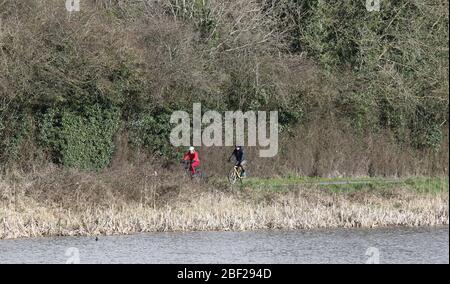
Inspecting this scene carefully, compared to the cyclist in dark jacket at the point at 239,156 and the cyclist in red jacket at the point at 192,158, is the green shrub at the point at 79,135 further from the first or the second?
the cyclist in dark jacket at the point at 239,156

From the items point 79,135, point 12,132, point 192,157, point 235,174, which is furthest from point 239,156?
point 12,132

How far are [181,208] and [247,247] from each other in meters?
4.09

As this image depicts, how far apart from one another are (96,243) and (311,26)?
15619 mm

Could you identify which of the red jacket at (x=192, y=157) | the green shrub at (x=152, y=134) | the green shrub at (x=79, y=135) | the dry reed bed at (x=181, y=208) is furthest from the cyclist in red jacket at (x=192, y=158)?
the green shrub at (x=79, y=135)

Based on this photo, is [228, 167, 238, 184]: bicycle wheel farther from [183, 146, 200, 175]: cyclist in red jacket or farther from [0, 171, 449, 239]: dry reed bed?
[0, 171, 449, 239]: dry reed bed

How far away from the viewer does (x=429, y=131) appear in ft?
132

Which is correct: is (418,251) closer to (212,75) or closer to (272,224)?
(272,224)

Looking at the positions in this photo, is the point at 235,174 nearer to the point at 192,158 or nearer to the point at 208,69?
the point at 192,158

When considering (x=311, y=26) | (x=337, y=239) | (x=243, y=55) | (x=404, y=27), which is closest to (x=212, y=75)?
(x=243, y=55)

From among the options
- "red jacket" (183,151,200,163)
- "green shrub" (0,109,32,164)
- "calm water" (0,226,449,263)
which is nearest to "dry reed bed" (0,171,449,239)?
"calm water" (0,226,449,263)

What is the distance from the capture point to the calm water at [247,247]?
26.6 metres

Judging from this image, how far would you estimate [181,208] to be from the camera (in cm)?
3153

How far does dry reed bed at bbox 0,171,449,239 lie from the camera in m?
29.5

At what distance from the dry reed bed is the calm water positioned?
19.1 inches
